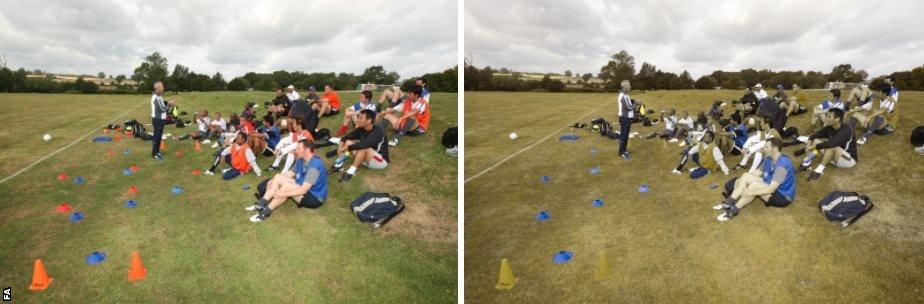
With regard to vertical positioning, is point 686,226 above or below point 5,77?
below

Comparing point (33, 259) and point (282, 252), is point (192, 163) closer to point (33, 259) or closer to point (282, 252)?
point (33, 259)

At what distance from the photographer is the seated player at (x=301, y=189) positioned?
21.9 feet

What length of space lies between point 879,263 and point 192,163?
40.6 feet

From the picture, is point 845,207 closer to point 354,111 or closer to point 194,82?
point 354,111

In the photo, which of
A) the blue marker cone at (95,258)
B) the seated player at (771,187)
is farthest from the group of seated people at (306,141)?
the seated player at (771,187)

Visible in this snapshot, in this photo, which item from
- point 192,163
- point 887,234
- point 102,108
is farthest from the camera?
point 102,108

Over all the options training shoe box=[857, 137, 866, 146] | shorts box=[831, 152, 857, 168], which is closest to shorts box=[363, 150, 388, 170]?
shorts box=[831, 152, 857, 168]

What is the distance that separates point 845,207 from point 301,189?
7753 mm

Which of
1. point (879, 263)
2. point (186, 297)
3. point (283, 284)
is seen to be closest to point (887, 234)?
point (879, 263)

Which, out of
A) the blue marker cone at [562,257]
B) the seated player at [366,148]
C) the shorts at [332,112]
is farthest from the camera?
the shorts at [332,112]

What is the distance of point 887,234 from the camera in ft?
17.8

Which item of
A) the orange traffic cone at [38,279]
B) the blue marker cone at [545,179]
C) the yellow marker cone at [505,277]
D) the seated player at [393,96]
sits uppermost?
the seated player at [393,96]

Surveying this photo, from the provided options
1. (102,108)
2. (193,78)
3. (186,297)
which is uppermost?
(193,78)

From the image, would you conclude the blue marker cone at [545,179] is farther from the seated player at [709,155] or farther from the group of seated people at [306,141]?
the group of seated people at [306,141]
